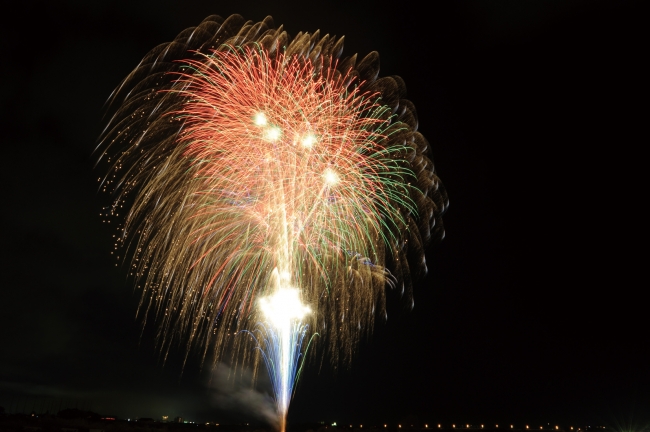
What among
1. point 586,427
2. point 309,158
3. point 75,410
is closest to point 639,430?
point 586,427

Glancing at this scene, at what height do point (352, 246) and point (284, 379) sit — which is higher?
point (352, 246)

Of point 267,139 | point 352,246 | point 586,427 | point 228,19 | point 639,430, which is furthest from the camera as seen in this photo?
point 586,427

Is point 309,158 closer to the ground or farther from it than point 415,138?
closer to the ground

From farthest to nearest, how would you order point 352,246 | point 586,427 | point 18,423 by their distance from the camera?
point 586,427
point 18,423
point 352,246

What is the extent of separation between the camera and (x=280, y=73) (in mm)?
18922

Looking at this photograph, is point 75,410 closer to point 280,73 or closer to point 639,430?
point 280,73

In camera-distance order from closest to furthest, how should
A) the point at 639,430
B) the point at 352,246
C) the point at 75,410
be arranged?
the point at 352,246 → the point at 639,430 → the point at 75,410

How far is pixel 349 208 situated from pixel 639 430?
186 ft

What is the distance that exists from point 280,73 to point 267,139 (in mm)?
2479

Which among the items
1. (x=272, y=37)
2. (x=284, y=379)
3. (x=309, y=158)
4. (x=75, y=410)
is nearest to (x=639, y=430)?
(x=284, y=379)

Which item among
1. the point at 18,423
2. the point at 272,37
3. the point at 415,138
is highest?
the point at 272,37

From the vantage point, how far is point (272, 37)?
18359mm

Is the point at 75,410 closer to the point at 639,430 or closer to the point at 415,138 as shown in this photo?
the point at 415,138

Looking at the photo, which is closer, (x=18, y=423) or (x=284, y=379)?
(x=284, y=379)
